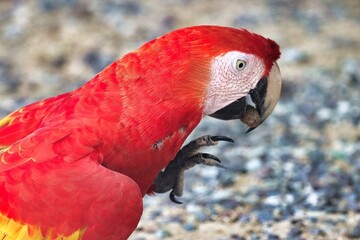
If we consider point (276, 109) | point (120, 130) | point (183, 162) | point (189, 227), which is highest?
point (120, 130)

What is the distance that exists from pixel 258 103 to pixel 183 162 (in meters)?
0.39

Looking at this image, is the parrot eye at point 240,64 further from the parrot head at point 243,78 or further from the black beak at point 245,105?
the black beak at point 245,105

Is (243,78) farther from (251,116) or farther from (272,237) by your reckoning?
(272,237)

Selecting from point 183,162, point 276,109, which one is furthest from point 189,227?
point 276,109

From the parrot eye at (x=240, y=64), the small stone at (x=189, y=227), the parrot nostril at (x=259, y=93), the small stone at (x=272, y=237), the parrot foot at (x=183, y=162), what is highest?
the parrot eye at (x=240, y=64)

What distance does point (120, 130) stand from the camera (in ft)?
8.46

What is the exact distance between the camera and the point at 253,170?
13.4 ft

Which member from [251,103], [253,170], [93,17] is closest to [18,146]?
[251,103]

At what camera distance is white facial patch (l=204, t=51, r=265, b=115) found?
267 centimetres

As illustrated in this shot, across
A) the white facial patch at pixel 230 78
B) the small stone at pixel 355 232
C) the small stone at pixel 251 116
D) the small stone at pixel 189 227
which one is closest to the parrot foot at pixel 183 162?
the small stone at pixel 251 116

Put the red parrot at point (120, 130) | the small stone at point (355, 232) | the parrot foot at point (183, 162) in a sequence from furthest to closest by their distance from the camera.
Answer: the small stone at point (355, 232) < the parrot foot at point (183, 162) < the red parrot at point (120, 130)

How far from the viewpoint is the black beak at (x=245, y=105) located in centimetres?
280

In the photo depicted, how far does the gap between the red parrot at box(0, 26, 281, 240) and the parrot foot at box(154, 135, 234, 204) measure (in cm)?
17

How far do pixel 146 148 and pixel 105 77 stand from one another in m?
0.29
